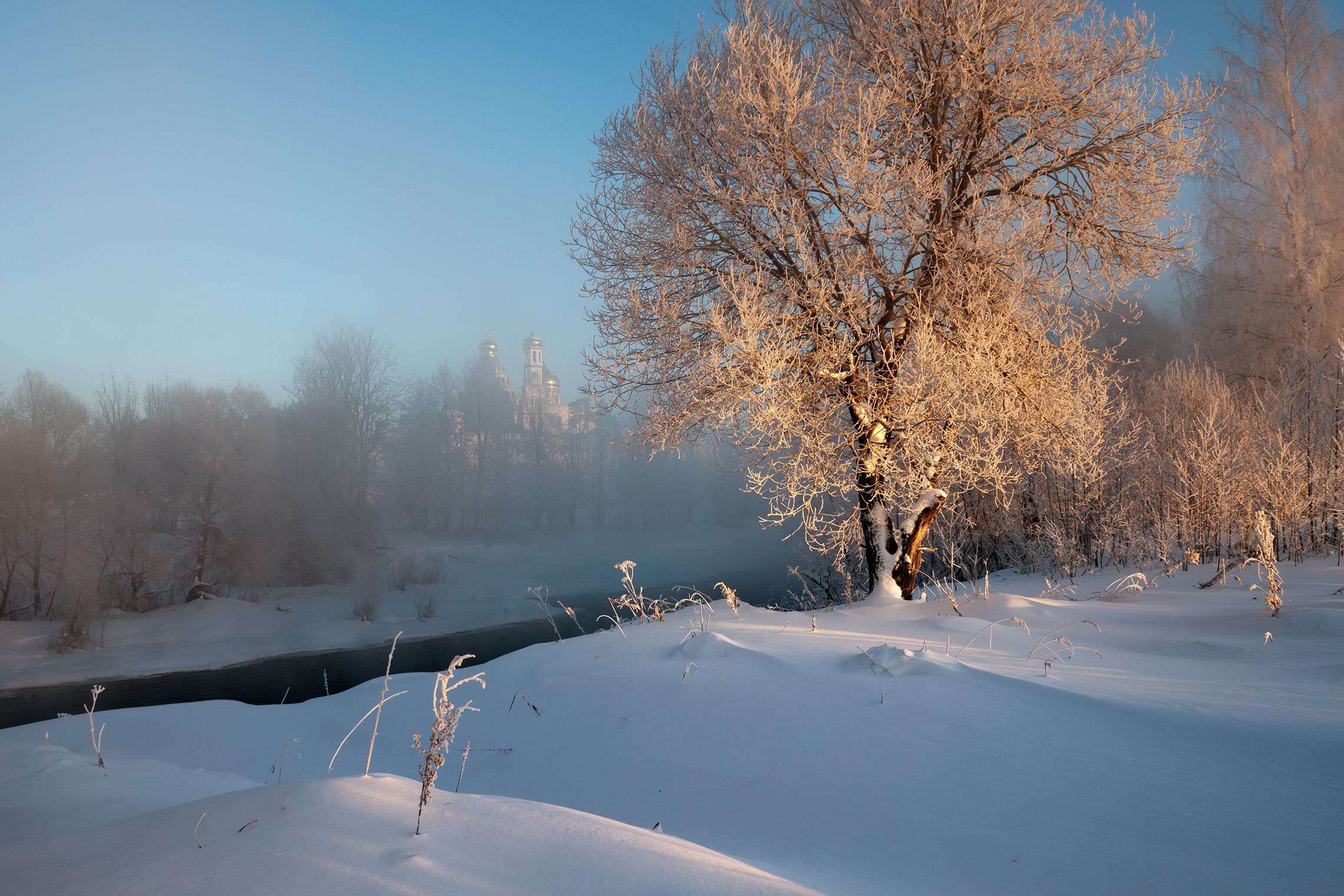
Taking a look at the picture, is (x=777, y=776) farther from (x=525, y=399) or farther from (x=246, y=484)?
(x=525, y=399)

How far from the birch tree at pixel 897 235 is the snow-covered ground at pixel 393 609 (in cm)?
1522

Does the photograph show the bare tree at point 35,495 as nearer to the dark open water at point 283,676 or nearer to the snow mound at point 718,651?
the dark open water at point 283,676

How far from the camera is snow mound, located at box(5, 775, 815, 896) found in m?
1.30

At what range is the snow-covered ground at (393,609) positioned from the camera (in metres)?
17.5

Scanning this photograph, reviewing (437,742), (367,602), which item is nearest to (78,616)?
(367,602)

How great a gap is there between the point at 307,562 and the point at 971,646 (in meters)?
26.4

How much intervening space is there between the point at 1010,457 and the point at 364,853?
9.87 m

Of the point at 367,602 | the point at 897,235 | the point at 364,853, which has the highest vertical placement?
the point at 897,235

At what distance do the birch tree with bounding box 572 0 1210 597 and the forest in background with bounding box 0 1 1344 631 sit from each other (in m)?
0.82

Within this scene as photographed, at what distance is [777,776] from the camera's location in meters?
2.45

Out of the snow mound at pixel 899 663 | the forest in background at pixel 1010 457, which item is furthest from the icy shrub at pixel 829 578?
the snow mound at pixel 899 663

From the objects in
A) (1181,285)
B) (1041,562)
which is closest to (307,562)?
(1041,562)

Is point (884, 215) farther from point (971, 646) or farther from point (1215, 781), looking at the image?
point (1215, 781)

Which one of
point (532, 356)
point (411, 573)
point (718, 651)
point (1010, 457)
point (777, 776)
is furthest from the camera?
point (532, 356)
